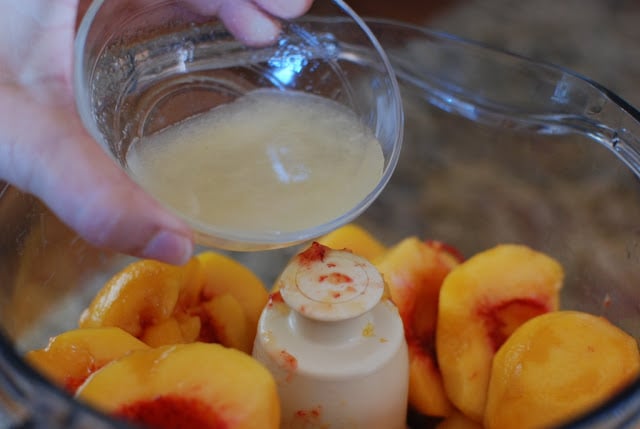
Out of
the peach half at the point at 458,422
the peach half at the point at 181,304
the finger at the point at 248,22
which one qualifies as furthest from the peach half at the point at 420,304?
the finger at the point at 248,22

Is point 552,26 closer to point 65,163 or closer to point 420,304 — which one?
point 420,304

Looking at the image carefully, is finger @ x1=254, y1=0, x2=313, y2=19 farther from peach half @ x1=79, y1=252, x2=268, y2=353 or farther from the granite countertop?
the granite countertop

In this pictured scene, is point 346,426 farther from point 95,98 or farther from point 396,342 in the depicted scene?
point 95,98

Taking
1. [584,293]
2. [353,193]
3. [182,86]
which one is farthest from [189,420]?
[584,293]

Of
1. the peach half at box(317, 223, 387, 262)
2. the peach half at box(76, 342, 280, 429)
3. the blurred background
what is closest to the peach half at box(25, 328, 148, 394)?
the peach half at box(76, 342, 280, 429)

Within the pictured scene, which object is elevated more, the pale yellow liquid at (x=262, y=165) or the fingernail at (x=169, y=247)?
the fingernail at (x=169, y=247)

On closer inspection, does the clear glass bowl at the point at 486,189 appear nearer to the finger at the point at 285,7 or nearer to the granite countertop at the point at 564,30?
the finger at the point at 285,7
